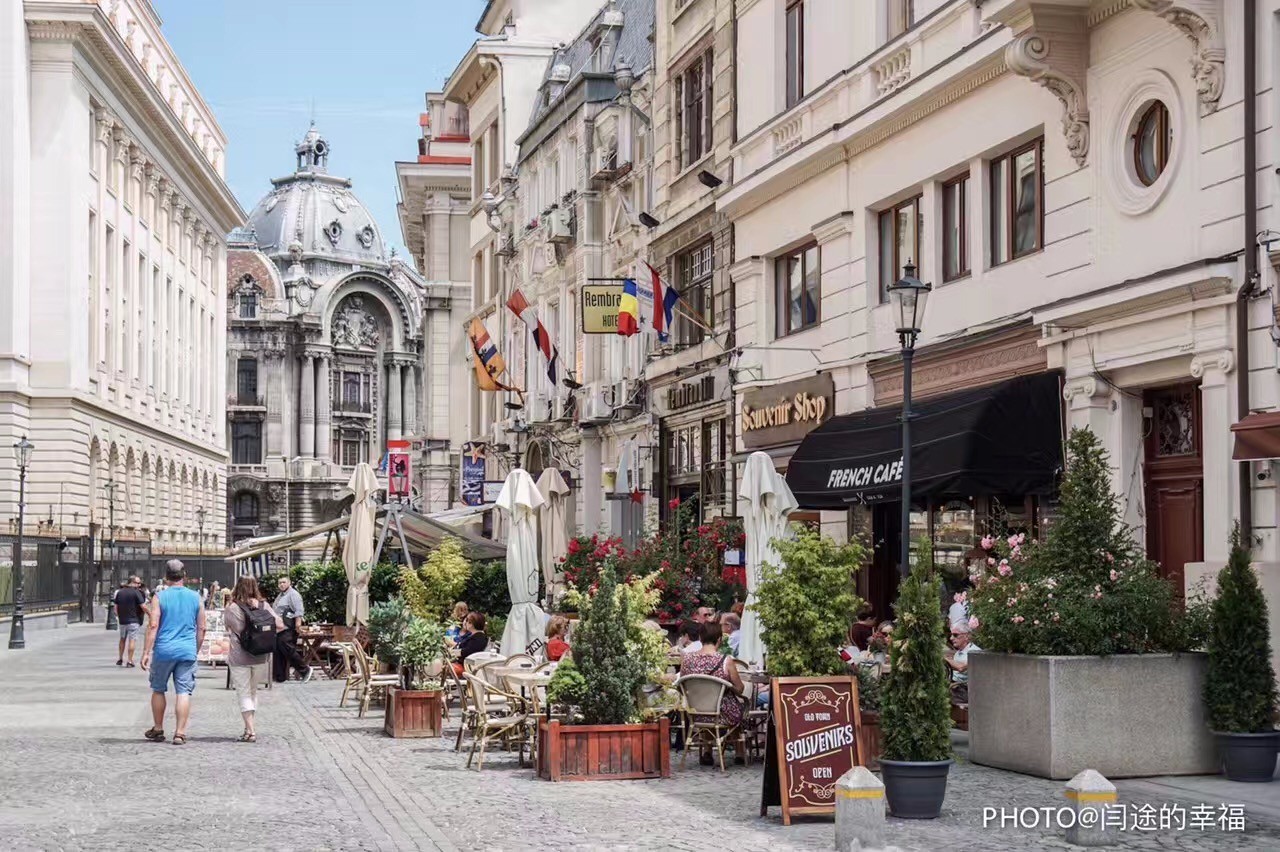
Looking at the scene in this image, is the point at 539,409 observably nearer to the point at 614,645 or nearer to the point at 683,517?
the point at 683,517

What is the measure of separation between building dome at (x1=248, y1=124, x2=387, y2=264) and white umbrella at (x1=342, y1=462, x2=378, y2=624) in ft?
408

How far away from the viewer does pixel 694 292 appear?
3419 cm

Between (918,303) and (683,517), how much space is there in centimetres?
1299

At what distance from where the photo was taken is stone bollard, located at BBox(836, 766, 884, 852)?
11.1 m

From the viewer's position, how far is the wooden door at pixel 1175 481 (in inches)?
690

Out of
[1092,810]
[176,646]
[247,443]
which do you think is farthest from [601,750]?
[247,443]

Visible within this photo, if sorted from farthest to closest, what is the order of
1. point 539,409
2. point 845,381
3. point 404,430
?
point 404,430 < point 539,409 < point 845,381

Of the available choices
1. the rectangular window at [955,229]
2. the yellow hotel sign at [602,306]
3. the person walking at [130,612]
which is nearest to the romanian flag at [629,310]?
the yellow hotel sign at [602,306]

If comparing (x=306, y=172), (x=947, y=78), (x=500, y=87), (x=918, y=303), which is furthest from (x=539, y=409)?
(x=306, y=172)

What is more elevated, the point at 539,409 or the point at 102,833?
the point at 539,409

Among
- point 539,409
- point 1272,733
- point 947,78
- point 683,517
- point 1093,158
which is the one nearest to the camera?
point 1272,733

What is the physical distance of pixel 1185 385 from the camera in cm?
1775

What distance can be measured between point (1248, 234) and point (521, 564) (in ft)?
38.1

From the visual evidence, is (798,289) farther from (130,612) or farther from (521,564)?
(130,612)
